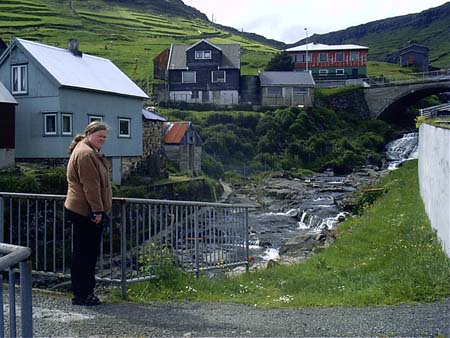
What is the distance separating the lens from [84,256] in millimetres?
6645

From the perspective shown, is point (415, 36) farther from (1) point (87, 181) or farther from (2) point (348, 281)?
(1) point (87, 181)

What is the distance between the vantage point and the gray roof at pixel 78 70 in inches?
1125

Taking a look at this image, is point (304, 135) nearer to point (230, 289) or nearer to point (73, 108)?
point (73, 108)

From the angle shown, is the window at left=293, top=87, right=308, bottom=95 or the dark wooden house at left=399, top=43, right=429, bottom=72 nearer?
the window at left=293, top=87, right=308, bottom=95

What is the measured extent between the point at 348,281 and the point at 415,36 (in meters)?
176

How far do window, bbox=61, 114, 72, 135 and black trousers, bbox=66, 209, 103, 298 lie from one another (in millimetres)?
23234

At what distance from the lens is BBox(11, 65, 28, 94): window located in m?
29.1

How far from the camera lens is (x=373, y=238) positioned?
43.4 feet

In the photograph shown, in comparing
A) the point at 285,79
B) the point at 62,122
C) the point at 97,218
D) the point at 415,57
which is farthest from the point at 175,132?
the point at 415,57

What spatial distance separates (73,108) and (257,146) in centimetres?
2780

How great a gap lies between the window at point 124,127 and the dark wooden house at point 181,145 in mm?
7568

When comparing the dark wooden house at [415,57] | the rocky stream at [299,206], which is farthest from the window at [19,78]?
the dark wooden house at [415,57]

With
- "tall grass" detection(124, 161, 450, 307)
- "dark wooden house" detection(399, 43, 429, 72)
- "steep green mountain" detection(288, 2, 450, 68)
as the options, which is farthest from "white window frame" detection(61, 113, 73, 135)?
"steep green mountain" detection(288, 2, 450, 68)

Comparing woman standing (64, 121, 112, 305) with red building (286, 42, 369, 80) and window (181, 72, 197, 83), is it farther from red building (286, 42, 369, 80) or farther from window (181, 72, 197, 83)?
red building (286, 42, 369, 80)
